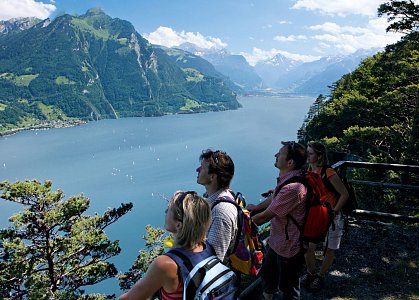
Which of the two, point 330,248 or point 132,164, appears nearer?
point 330,248

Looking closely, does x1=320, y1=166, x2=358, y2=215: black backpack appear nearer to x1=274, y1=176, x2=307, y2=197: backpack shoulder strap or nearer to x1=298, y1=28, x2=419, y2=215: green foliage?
x1=274, y1=176, x2=307, y2=197: backpack shoulder strap

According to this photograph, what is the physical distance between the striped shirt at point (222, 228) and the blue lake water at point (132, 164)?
41600 mm

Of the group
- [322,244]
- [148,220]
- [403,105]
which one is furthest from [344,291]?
[148,220]

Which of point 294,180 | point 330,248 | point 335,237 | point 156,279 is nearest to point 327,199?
point 335,237

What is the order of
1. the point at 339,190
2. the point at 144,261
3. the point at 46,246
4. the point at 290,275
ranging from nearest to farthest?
the point at 290,275, the point at 339,190, the point at 46,246, the point at 144,261

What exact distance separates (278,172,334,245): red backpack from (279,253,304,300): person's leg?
24 cm

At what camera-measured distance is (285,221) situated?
3.30m

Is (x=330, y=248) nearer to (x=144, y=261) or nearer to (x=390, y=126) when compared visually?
(x=144, y=261)

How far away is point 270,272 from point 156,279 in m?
2.05

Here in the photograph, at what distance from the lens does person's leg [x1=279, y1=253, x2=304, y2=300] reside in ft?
11.2

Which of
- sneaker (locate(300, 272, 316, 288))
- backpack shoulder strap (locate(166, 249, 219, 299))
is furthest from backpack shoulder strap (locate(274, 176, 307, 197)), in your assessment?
sneaker (locate(300, 272, 316, 288))

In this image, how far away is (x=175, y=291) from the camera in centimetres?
204

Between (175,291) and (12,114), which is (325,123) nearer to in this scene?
(175,291)

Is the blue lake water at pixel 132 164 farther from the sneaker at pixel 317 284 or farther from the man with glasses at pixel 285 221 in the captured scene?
the man with glasses at pixel 285 221
